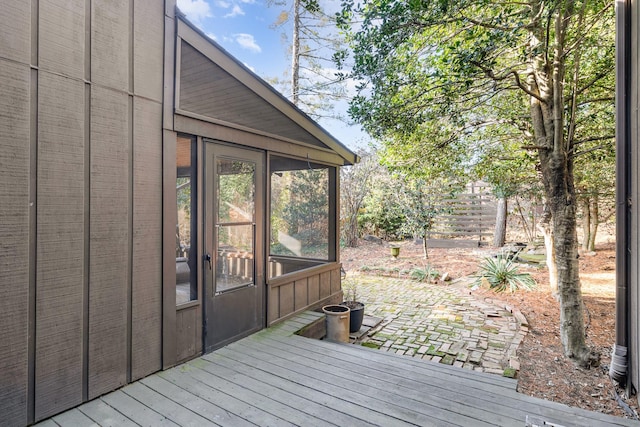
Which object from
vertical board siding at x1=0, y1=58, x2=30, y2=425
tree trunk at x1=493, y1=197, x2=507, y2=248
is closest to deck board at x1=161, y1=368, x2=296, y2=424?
vertical board siding at x1=0, y1=58, x2=30, y2=425

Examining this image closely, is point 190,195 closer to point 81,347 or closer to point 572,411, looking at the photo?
point 81,347

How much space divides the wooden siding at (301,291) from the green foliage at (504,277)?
11.3 feet

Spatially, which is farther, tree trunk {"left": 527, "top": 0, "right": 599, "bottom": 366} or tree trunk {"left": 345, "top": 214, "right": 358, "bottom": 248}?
tree trunk {"left": 345, "top": 214, "right": 358, "bottom": 248}

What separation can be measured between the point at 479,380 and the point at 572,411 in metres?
0.58

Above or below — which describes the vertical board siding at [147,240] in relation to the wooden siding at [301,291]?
above

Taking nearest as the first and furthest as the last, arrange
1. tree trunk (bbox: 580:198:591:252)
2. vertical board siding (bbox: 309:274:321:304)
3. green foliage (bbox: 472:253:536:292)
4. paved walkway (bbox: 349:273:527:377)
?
paved walkway (bbox: 349:273:527:377), vertical board siding (bbox: 309:274:321:304), green foliage (bbox: 472:253:536:292), tree trunk (bbox: 580:198:591:252)

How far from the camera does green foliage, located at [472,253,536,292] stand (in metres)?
6.32

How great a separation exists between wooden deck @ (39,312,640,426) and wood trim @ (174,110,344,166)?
75.9 inches

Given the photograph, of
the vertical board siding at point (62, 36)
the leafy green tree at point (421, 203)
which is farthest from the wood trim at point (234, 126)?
the leafy green tree at point (421, 203)

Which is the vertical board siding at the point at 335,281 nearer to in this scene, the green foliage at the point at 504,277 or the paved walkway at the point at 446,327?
the paved walkway at the point at 446,327

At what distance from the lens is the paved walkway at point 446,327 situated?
381cm

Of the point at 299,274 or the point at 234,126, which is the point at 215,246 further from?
the point at 299,274

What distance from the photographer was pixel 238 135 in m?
3.22

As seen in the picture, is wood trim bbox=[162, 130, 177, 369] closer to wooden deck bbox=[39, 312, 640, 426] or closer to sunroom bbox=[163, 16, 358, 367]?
sunroom bbox=[163, 16, 358, 367]
